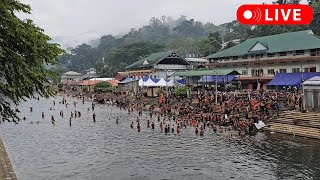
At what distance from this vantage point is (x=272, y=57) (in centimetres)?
5919

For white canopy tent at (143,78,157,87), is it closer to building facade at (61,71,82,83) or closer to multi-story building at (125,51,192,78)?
multi-story building at (125,51,192,78)

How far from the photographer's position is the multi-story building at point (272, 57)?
53531 mm

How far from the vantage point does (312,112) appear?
35094 millimetres

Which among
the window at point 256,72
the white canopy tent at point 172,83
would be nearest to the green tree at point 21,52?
the window at point 256,72

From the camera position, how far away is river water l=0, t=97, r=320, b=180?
75.5 feet

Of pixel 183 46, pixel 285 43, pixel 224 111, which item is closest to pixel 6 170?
pixel 224 111

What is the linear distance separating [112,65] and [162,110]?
8862 cm

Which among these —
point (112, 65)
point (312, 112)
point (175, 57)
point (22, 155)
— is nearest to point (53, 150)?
point (22, 155)

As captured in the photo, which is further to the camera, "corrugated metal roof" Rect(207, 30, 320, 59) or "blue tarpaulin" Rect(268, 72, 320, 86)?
"corrugated metal roof" Rect(207, 30, 320, 59)

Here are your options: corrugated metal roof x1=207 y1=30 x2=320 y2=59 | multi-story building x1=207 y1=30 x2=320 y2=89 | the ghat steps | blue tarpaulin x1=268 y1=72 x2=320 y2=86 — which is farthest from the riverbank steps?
corrugated metal roof x1=207 y1=30 x2=320 y2=59

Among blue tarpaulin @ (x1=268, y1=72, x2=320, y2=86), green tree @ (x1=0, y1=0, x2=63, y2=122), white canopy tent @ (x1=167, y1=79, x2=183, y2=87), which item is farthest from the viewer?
white canopy tent @ (x1=167, y1=79, x2=183, y2=87)

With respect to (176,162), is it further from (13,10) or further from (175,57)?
(175,57)

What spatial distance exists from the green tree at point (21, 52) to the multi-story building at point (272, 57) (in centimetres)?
4375

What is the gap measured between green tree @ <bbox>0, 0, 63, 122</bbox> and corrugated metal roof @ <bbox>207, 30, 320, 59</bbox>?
1849 inches
